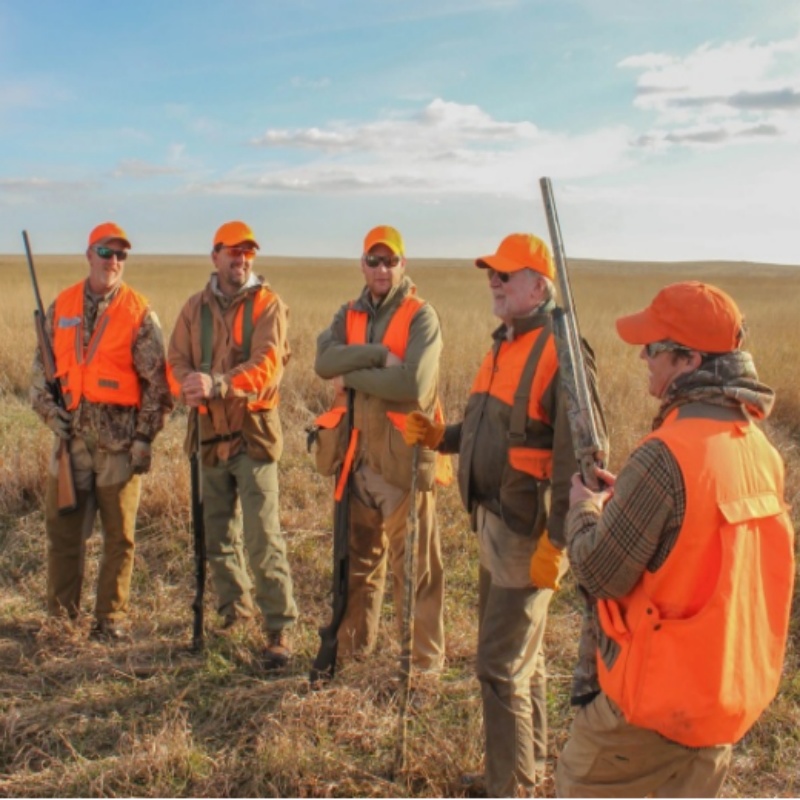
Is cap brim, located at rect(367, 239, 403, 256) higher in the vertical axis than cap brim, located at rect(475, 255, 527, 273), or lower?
higher

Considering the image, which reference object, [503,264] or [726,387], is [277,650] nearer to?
[503,264]

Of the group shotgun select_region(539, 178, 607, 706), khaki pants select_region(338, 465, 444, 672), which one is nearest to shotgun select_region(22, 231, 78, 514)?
khaki pants select_region(338, 465, 444, 672)

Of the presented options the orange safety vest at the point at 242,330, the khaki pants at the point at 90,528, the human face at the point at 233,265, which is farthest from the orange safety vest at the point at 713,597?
the khaki pants at the point at 90,528

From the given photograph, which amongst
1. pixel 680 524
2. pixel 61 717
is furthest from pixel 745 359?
pixel 61 717

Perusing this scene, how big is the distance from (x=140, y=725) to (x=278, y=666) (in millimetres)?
816

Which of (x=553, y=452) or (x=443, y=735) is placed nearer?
(x=553, y=452)

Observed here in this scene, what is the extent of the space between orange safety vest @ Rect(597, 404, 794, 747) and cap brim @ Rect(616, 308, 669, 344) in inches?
8.8

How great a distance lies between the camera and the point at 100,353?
5121 millimetres

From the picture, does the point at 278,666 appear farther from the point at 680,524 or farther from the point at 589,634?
the point at 680,524

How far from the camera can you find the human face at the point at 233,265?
505 cm

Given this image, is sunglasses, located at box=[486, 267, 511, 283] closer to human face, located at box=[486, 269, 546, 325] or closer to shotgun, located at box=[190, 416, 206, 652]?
human face, located at box=[486, 269, 546, 325]

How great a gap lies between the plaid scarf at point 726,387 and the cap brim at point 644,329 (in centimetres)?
13

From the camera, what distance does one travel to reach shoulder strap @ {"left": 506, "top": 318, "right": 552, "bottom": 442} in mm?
3438

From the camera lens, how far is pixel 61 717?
4.38 metres
